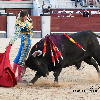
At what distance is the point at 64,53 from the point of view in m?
3.75

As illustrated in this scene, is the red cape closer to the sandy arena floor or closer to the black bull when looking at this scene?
the sandy arena floor

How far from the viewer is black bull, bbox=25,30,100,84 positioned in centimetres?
362

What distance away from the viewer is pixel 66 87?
356cm

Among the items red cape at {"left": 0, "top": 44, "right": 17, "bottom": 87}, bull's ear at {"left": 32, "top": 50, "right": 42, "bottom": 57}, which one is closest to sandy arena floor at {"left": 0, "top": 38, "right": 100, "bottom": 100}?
red cape at {"left": 0, "top": 44, "right": 17, "bottom": 87}

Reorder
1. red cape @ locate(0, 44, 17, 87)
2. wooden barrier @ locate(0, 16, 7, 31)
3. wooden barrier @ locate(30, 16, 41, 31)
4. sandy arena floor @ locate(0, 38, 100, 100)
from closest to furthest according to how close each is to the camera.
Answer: sandy arena floor @ locate(0, 38, 100, 100) < red cape @ locate(0, 44, 17, 87) < wooden barrier @ locate(0, 16, 7, 31) < wooden barrier @ locate(30, 16, 41, 31)

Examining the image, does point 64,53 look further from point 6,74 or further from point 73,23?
point 73,23

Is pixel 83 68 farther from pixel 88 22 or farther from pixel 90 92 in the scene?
pixel 88 22

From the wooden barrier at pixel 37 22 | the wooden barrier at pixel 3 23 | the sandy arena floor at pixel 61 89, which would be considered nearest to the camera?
the sandy arena floor at pixel 61 89

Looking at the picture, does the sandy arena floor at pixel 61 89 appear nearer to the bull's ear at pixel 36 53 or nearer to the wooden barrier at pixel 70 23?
the bull's ear at pixel 36 53

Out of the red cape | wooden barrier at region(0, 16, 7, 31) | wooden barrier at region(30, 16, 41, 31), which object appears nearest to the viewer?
the red cape

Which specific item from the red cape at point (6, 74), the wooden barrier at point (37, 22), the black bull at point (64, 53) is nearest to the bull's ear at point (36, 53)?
the black bull at point (64, 53)

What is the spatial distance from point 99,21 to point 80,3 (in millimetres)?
2940

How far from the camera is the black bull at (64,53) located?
11.9 feet

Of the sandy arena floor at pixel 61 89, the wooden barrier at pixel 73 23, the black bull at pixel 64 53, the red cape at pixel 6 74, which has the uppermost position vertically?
the wooden barrier at pixel 73 23
